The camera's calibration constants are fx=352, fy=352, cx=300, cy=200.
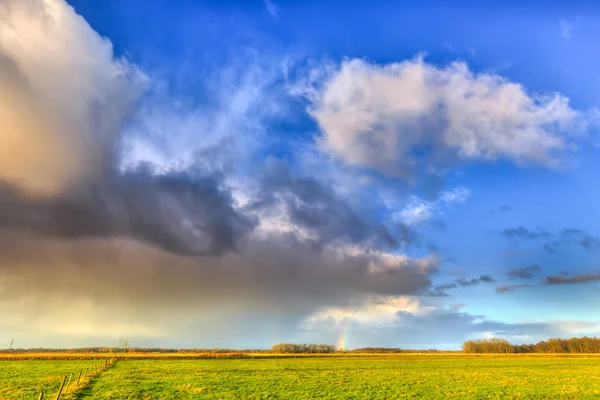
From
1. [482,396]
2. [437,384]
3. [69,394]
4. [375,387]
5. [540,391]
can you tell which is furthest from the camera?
[437,384]

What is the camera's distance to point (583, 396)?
119 ft

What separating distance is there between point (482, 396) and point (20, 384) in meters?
55.2

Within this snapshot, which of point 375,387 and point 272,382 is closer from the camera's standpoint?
point 375,387

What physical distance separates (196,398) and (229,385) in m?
11.3

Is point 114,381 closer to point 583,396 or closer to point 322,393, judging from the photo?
point 322,393

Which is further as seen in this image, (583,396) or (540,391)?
(540,391)

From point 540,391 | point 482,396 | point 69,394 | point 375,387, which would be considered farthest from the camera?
point 375,387

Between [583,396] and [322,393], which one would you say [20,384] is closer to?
[322,393]

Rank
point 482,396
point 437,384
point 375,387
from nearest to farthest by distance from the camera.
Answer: point 482,396 → point 375,387 → point 437,384

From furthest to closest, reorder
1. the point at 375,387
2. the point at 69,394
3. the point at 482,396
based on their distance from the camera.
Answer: the point at 375,387, the point at 482,396, the point at 69,394

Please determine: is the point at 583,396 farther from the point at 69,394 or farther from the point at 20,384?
the point at 20,384

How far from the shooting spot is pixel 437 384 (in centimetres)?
4697

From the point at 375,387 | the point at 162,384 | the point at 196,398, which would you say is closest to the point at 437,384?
the point at 375,387

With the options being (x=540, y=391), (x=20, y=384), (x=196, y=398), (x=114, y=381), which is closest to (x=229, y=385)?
(x=196, y=398)
